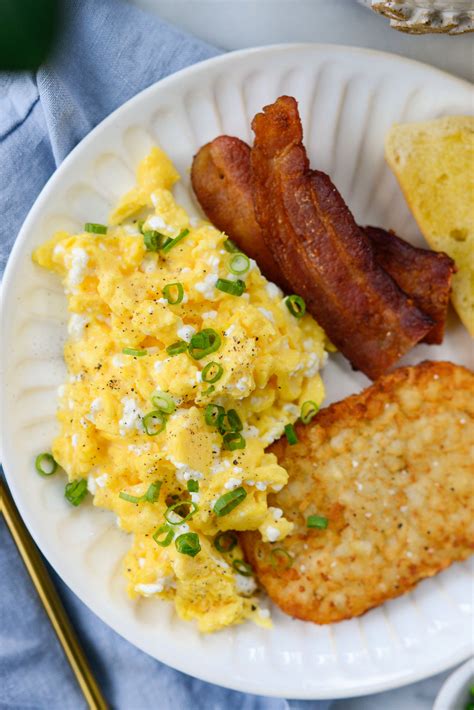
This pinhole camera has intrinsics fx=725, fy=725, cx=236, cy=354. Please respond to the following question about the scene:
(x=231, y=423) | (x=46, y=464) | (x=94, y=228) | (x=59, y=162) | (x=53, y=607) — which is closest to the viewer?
(x=231, y=423)

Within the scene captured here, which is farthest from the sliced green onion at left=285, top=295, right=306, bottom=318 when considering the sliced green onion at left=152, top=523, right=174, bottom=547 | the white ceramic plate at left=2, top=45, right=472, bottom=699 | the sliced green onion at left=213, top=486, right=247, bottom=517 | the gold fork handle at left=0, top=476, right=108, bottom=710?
the gold fork handle at left=0, top=476, right=108, bottom=710

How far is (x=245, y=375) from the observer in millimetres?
2457

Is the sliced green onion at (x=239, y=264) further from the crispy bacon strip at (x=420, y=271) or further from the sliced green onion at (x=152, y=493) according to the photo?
the sliced green onion at (x=152, y=493)

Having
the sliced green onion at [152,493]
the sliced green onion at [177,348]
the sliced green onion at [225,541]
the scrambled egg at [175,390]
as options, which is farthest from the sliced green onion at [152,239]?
the sliced green onion at [225,541]

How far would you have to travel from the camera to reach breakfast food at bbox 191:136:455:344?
2.73 m

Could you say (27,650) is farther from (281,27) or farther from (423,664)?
(281,27)

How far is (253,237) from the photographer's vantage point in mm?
2811

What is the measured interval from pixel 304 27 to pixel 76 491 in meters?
2.04

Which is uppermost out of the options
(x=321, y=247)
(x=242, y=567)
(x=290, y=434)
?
(x=321, y=247)

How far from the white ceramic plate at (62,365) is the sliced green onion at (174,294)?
0.50m

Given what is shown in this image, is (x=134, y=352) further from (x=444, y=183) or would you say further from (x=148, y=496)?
(x=444, y=183)

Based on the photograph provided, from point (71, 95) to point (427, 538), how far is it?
2226mm

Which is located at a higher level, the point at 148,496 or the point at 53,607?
the point at 148,496

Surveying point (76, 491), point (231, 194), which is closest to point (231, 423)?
point (76, 491)
